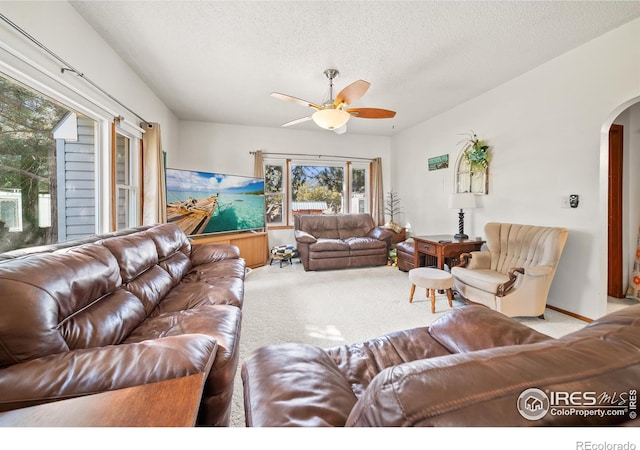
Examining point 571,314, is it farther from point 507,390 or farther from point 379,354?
point 507,390

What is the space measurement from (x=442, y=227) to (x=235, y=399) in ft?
13.1

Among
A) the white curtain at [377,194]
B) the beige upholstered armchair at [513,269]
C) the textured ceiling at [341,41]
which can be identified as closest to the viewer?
the textured ceiling at [341,41]

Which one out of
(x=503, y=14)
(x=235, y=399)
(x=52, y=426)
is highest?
(x=503, y=14)

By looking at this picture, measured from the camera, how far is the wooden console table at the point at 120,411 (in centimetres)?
60

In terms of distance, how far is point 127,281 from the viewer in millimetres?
1625

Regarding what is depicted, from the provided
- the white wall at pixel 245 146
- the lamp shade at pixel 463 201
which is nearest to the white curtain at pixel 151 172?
the white wall at pixel 245 146

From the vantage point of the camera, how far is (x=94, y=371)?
2.62ft

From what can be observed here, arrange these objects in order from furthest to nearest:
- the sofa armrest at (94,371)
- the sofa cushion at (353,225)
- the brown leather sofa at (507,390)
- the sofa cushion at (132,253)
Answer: the sofa cushion at (353,225) < the sofa cushion at (132,253) < the sofa armrest at (94,371) < the brown leather sofa at (507,390)

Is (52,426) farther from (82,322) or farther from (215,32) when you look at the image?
(215,32)

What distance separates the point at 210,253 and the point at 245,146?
285 cm

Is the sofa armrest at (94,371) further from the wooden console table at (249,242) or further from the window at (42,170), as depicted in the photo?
the wooden console table at (249,242)

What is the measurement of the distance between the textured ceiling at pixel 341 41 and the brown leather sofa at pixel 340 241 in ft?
7.53
